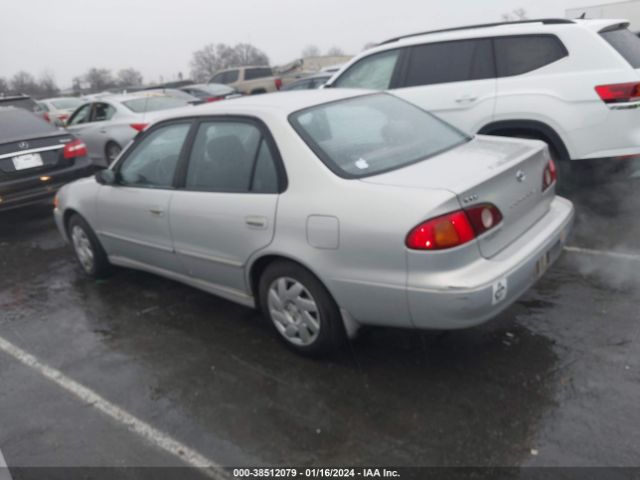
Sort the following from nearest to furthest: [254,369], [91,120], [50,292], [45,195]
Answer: [254,369] < [50,292] < [45,195] < [91,120]

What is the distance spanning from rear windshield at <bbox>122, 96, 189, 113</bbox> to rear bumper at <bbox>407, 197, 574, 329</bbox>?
8.39m

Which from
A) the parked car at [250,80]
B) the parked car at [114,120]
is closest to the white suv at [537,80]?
the parked car at [114,120]

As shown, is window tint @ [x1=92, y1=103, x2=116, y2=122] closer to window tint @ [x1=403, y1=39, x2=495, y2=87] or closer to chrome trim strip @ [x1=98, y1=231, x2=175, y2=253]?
chrome trim strip @ [x1=98, y1=231, x2=175, y2=253]

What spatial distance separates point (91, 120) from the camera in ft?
35.2

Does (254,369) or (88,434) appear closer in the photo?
(88,434)

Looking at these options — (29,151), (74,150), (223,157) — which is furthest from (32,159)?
(223,157)

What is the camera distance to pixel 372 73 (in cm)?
659

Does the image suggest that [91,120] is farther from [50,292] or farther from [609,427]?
[609,427]

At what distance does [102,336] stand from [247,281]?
132 cm

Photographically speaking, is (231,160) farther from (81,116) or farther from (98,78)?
(98,78)

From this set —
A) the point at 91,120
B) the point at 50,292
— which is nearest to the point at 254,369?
the point at 50,292

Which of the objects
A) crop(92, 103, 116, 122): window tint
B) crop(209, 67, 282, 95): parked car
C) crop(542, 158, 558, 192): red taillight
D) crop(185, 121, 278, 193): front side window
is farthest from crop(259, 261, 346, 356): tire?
crop(209, 67, 282, 95): parked car

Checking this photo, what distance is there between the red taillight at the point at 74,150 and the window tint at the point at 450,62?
4.44m

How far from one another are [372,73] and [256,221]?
376cm
